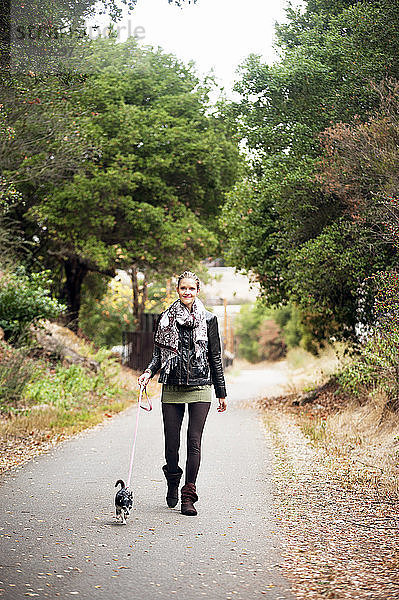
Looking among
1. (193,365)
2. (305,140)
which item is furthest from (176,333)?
Result: (305,140)

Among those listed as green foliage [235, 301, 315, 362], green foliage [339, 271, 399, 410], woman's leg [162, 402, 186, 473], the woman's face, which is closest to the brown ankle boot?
woman's leg [162, 402, 186, 473]

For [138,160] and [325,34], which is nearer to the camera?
[325,34]

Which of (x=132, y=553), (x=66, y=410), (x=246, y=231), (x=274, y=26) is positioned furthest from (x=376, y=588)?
(x=274, y=26)

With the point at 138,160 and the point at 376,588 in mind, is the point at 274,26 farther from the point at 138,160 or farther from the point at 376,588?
the point at 376,588

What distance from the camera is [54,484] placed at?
326 inches

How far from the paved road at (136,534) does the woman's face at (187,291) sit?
1.88 meters

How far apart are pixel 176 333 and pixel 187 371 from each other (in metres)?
0.36

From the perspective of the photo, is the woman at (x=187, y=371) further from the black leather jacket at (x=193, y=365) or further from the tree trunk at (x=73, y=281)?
the tree trunk at (x=73, y=281)

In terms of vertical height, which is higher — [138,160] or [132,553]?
[138,160]

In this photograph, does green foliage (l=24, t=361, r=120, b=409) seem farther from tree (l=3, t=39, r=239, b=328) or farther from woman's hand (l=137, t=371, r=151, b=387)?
woman's hand (l=137, t=371, r=151, b=387)

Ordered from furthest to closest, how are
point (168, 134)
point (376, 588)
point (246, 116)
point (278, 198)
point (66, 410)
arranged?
1. point (168, 134)
2. point (246, 116)
3. point (278, 198)
4. point (66, 410)
5. point (376, 588)

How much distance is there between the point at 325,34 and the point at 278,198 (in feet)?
12.0

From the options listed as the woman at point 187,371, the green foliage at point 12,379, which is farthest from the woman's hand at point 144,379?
the green foliage at point 12,379

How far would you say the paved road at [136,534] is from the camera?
4.92 metres
